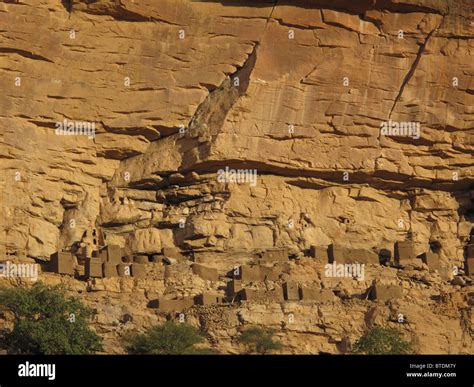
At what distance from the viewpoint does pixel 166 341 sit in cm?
3466

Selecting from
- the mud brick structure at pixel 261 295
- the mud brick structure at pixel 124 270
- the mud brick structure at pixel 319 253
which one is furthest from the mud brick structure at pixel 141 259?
the mud brick structure at pixel 319 253

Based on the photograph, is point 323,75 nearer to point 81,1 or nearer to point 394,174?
point 394,174

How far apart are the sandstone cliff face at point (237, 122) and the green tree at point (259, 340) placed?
563 cm

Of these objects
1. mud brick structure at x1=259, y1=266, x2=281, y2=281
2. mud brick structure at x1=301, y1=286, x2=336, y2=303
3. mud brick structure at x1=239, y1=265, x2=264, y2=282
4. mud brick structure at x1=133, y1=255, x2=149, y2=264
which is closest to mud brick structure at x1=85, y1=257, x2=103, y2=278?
mud brick structure at x1=133, y1=255, x2=149, y2=264

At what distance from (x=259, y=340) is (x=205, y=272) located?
4.88m

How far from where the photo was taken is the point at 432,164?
143 ft

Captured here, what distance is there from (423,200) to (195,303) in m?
8.65

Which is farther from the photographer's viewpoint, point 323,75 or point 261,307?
point 323,75

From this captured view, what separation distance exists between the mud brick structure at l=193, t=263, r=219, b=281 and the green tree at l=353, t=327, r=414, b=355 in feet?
16.2

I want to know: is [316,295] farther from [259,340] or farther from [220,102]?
[220,102]

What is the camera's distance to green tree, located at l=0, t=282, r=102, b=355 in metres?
34.3

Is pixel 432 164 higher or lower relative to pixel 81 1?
lower

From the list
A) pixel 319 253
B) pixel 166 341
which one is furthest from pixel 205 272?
pixel 166 341
